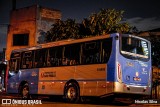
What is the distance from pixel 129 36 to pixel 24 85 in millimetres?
9347

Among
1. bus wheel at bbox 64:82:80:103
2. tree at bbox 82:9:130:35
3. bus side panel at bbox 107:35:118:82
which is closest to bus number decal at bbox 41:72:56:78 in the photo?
bus wheel at bbox 64:82:80:103

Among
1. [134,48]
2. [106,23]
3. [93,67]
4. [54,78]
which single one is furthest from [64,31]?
[134,48]

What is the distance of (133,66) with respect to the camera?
17.4 meters

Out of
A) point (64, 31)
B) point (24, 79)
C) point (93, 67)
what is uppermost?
point (64, 31)

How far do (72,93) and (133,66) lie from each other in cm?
383

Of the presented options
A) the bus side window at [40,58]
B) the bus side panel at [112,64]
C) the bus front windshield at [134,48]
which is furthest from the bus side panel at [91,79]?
the bus side window at [40,58]

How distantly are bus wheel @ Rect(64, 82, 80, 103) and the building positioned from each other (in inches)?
911

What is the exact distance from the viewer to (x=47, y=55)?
2141cm

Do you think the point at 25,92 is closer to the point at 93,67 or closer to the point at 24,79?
the point at 24,79

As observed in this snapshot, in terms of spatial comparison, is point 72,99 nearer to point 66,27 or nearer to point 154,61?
point 154,61

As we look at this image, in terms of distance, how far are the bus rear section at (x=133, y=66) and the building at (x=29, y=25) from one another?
993 inches

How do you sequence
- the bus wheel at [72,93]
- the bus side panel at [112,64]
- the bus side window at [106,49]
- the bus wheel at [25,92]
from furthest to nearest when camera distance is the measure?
the bus wheel at [25,92]
the bus wheel at [72,93]
the bus side window at [106,49]
the bus side panel at [112,64]

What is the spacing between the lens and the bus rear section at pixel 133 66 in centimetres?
1664

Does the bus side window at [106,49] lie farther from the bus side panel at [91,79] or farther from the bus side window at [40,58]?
the bus side window at [40,58]
